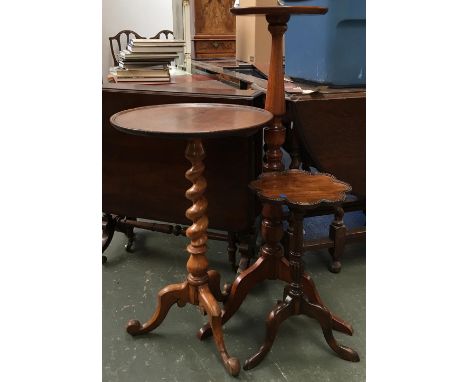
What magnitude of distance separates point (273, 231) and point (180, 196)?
0.54m

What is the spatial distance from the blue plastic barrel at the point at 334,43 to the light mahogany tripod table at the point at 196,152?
64 centimetres

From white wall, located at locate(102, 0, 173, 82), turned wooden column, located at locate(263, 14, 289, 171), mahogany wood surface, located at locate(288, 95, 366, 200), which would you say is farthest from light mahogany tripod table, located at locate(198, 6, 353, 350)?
white wall, located at locate(102, 0, 173, 82)

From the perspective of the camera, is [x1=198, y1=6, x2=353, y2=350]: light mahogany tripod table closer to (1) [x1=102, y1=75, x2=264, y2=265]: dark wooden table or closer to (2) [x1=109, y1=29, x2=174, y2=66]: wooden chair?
(1) [x1=102, y1=75, x2=264, y2=265]: dark wooden table

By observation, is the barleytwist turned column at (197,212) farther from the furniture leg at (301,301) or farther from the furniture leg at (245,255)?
the furniture leg at (245,255)

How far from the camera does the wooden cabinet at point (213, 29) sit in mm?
3850

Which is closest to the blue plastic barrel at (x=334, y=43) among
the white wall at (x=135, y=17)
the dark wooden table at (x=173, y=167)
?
the dark wooden table at (x=173, y=167)

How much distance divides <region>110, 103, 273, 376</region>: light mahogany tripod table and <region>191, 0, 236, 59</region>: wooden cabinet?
7.78ft

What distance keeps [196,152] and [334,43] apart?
947 millimetres

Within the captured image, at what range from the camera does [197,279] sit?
5.32 ft

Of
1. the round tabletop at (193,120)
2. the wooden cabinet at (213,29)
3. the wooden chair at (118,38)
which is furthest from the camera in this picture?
the wooden chair at (118,38)

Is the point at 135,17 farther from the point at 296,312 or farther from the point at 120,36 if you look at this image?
the point at 296,312

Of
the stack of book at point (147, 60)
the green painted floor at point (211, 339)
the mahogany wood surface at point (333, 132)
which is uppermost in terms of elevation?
the stack of book at point (147, 60)

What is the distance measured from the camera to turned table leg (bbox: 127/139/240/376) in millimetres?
1490

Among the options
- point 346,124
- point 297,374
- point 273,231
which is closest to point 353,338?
point 297,374
